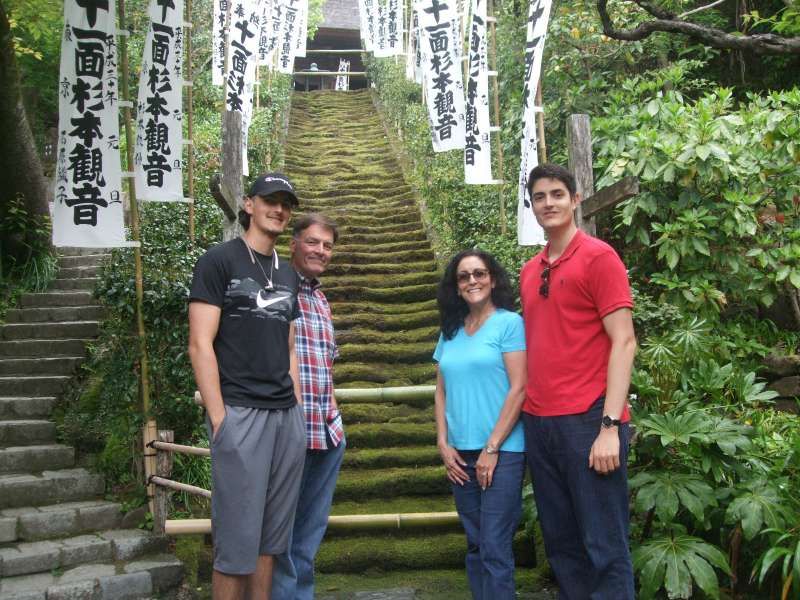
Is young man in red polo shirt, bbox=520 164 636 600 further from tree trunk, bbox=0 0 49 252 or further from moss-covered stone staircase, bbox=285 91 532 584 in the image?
tree trunk, bbox=0 0 49 252

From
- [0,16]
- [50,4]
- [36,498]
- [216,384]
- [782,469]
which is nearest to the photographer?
[216,384]

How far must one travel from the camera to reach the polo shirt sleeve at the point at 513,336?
10.2 ft

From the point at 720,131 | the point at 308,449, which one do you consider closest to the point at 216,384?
the point at 308,449

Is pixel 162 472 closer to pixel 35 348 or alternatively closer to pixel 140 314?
pixel 140 314

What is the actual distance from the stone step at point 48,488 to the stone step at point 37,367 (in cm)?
147

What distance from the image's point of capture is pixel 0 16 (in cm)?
723

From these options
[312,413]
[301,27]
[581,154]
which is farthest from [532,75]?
[301,27]

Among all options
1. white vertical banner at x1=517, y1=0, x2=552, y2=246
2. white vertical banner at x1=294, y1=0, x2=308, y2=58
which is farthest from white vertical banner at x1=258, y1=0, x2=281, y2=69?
white vertical banner at x1=517, y1=0, x2=552, y2=246

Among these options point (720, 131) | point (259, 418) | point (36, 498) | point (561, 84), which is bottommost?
point (36, 498)

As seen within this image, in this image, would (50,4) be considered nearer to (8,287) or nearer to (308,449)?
(8,287)

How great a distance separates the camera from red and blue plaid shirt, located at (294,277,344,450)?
329 centimetres

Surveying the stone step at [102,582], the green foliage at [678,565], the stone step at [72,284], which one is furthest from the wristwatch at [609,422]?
the stone step at [72,284]

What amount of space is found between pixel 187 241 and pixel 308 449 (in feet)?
12.8

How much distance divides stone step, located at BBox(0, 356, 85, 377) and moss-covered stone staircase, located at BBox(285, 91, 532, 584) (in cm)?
251
